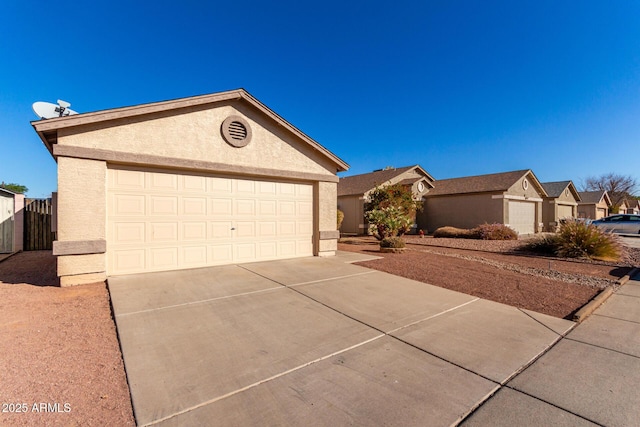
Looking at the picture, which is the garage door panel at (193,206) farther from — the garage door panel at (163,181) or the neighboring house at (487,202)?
the neighboring house at (487,202)

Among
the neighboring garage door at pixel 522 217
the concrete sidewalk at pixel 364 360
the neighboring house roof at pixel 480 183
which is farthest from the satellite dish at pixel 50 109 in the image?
the neighboring garage door at pixel 522 217

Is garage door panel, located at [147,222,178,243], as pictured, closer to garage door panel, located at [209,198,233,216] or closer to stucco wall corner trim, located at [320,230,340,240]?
garage door panel, located at [209,198,233,216]

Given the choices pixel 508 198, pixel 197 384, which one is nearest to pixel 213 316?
pixel 197 384

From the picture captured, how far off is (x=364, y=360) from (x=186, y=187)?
6489 millimetres

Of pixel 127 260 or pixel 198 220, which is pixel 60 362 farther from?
pixel 198 220

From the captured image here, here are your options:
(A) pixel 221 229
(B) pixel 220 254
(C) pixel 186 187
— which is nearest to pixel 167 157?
(C) pixel 186 187

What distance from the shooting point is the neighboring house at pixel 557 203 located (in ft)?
83.6

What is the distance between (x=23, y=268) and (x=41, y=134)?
4.58m

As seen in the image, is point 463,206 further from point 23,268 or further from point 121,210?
point 23,268

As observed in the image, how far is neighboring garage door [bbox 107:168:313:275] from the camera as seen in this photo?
6918 mm

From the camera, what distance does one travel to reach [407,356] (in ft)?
11.0

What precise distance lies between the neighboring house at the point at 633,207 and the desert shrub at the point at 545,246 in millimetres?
58033

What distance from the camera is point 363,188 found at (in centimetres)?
2127

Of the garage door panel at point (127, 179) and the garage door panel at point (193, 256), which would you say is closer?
the garage door panel at point (127, 179)
